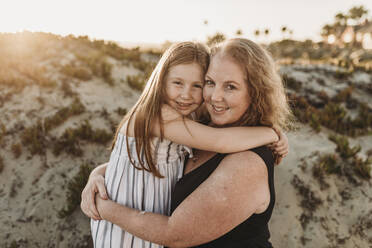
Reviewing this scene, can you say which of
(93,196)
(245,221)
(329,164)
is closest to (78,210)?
(93,196)

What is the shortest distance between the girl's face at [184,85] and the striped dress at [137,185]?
0.57 metres

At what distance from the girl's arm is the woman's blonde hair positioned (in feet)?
0.49

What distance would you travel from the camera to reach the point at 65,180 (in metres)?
4.81

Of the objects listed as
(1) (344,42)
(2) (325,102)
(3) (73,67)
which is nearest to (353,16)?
(1) (344,42)

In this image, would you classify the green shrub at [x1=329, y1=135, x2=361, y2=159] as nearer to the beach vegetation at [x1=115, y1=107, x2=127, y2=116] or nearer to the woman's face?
the woman's face

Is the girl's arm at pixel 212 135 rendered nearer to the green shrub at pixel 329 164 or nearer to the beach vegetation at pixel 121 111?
the green shrub at pixel 329 164

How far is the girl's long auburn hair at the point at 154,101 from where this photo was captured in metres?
2.29

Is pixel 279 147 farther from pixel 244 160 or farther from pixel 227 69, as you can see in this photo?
pixel 227 69

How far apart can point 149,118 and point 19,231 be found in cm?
363

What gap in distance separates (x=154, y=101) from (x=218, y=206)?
1.27 meters

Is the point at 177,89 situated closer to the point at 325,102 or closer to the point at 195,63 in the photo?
the point at 195,63

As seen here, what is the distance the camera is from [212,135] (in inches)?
83.9

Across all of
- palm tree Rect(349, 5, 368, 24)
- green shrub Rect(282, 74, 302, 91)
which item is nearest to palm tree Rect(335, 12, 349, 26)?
palm tree Rect(349, 5, 368, 24)

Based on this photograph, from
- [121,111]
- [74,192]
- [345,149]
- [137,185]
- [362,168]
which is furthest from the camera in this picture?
[121,111]
